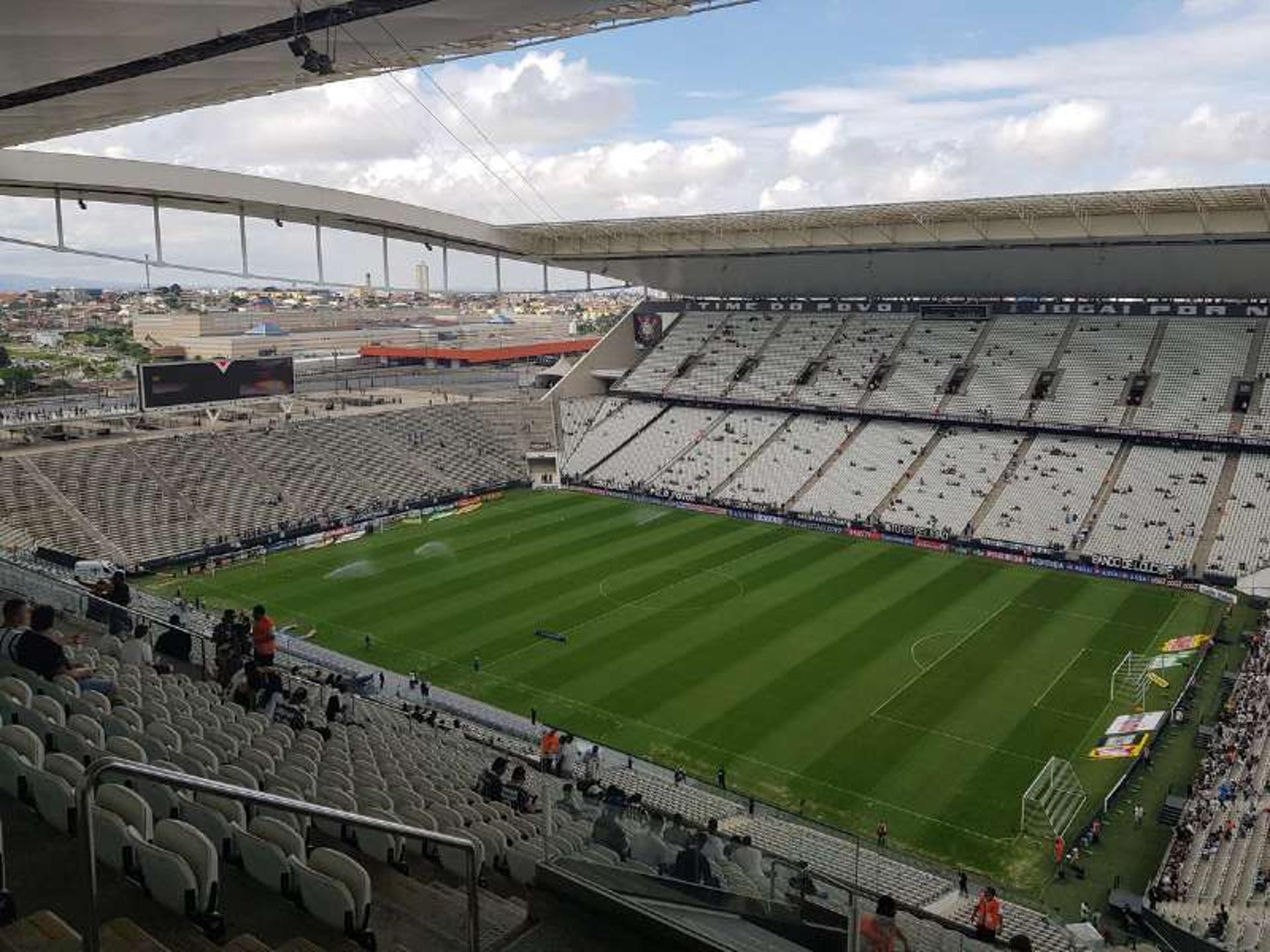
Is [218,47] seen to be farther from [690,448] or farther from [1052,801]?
[690,448]

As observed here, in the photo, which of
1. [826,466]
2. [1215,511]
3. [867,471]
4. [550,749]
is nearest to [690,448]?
[826,466]

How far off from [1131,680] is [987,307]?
35.1 meters

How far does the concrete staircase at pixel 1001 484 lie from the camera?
44688 millimetres

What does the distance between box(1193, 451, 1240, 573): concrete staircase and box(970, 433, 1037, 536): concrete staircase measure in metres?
8.17

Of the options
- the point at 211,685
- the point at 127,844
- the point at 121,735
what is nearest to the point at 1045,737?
the point at 211,685

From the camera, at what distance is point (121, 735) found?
914cm

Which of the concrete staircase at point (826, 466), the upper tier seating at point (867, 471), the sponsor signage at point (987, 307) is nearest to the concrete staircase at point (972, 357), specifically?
the sponsor signage at point (987, 307)

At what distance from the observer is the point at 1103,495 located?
44875 millimetres

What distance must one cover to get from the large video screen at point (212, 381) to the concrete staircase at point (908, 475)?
97.5 ft

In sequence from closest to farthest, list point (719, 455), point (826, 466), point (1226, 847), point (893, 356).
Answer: point (1226, 847) < point (826, 466) < point (719, 455) < point (893, 356)

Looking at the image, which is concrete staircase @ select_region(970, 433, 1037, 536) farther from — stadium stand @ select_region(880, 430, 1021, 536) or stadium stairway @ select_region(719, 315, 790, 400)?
stadium stairway @ select_region(719, 315, 790, 400)

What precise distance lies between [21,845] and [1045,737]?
→ 932 inches

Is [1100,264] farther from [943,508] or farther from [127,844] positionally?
[127,844]

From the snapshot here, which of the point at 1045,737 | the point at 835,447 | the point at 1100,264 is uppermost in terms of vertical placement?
the point at 1100,264
